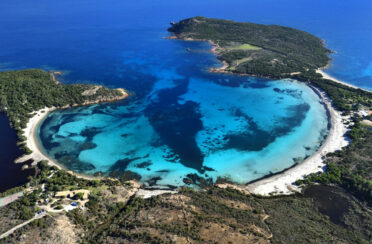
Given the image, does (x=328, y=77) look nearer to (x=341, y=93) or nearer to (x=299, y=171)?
(x=341, y=93)

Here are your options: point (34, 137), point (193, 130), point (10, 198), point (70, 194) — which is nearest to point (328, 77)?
point (193, 130)

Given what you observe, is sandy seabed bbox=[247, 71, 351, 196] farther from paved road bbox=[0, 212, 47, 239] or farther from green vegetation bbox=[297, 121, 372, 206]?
paved road bbox=[0, 212, 47, 239]

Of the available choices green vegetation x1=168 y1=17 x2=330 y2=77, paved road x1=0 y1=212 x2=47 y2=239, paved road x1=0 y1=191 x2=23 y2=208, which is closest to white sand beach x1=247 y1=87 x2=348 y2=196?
paved road x1=0 y1=212 x2=47 y2=239

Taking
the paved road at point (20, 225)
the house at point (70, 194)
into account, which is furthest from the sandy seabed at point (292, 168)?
the paved road at point (20, 225)

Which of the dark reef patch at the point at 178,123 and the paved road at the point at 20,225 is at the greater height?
the dark reef patch at the point at 178,123

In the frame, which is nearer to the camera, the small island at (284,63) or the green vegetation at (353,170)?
the green vegetation at (353,170)

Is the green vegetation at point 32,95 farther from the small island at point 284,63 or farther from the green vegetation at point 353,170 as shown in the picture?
the green vegetation at point 353,170
